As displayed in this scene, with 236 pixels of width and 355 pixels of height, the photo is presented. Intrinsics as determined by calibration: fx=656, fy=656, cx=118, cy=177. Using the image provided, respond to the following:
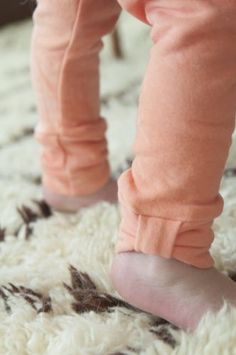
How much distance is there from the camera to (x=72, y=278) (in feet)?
2.10

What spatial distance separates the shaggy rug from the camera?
0.53m

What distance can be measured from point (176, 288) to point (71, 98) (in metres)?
0.30

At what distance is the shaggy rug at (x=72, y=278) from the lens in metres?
0.53

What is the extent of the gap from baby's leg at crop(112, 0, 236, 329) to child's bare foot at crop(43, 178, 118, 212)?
23 cm

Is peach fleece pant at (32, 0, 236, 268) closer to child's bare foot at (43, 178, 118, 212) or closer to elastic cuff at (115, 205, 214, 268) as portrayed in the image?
elastic cuff at (115, 205, 214, 268)

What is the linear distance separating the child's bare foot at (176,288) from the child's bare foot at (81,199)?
23 cm

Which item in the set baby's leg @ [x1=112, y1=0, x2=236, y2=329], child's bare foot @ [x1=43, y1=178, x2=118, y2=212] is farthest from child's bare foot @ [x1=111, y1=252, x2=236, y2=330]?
child's bare foot @ [x1=43, y1=178, x2=118, y2=212]

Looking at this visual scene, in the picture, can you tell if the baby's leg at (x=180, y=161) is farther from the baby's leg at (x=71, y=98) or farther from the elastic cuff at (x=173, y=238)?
the baby's leg at (x=71, y=98)

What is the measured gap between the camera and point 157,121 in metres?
0.53

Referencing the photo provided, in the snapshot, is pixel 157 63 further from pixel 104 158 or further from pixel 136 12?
pixel 104 158

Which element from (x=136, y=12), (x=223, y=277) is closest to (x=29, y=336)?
(x=223, y=277)

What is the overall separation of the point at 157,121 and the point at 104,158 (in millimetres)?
286

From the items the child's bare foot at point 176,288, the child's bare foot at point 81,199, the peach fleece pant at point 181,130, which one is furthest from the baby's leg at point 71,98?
the child's bare foot at point 176,288

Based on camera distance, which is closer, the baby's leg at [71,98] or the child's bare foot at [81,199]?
the baby's leg at [71,98]
